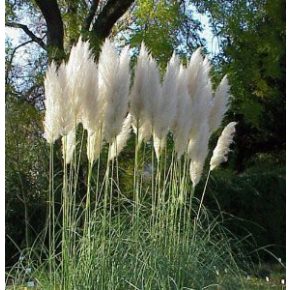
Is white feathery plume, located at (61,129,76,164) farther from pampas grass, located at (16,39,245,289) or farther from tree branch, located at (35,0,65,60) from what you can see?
tree branch, located at (35,0,65,60)

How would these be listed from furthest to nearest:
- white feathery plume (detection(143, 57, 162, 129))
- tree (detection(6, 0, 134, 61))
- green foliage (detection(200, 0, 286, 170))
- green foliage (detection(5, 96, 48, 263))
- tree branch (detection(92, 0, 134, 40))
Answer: tree branch (detection(92, 0, 134, 40))
tree (detection(6, 0, 134, 61))
green foliage (detection(200, 0, 286, 170))
green foliage (detection(5, 96, 48, 263))
white feathery plume (detection(143, 57, 162, 129))

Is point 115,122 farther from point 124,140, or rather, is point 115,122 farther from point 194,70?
point 194,70

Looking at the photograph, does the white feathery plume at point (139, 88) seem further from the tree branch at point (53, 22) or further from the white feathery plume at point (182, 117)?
the tree branch at point (53, 22)

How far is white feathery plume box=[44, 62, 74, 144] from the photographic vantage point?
267 centimetres

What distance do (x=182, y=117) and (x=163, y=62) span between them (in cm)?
313

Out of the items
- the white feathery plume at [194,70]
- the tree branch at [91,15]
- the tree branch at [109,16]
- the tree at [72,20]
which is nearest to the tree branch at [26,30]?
the tree at [72,20]

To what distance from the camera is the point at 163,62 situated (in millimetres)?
5977

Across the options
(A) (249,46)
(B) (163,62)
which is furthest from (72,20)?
(A) (249,46)

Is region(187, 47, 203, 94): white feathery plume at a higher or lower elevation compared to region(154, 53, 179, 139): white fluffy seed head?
higher

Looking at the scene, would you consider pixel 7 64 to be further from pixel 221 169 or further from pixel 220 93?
pixel 220 93

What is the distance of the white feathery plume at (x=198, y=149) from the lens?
2971mm

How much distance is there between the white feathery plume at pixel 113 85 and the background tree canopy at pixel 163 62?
9.52ft

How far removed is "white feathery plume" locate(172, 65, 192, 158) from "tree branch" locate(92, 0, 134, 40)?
375cm

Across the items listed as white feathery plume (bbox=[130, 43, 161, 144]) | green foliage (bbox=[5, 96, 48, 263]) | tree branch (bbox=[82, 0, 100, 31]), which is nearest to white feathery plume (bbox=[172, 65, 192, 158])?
white feathery plume (bbox=[130, 43, 161, 144])
